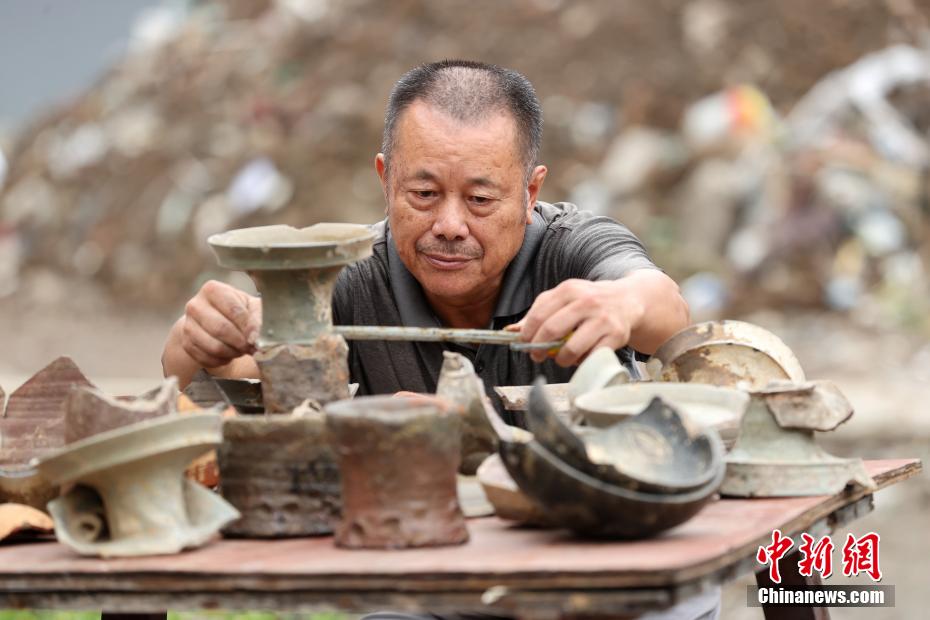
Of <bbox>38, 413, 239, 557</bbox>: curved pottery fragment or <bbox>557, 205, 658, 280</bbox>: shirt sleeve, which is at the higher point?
<bbox>557, 205, 658, 280</bbox>: shirt sleeve

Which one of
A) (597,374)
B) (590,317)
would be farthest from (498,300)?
(597,374)

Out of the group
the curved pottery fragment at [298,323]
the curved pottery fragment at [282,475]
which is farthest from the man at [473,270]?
the curved pottery fragment at [282,475]

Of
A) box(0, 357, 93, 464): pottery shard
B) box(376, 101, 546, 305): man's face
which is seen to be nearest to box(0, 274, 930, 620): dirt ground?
box(376, 101, 546, 305): man's face

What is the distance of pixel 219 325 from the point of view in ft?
9.59

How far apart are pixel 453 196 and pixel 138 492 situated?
130 cm

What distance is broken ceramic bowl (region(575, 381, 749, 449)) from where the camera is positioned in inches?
99.0

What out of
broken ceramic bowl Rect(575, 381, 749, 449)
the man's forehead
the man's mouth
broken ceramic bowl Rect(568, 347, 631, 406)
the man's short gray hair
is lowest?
broken ceramic bowl Rect(575, 381, 749, 449)

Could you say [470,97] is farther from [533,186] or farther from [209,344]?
[209,344]

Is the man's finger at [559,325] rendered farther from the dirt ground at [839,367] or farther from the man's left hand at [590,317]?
the dirt ground at [839,367]

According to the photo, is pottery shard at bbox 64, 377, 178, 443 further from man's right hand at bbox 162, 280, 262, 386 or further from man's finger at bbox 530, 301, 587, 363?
man's finger at bbox 530, 301, 587, 363

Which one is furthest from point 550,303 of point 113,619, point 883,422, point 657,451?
point 883,422

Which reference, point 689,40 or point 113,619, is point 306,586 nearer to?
point 113,619

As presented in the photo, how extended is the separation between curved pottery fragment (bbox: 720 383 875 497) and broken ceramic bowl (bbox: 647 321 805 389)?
298 millimetres

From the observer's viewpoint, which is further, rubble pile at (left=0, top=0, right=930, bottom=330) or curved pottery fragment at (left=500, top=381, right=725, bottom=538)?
rubble pile at (left=0, top=0, right=930, bottom=330)
